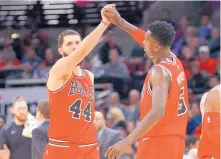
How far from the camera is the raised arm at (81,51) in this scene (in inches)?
223

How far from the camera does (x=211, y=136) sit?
19.7 feet

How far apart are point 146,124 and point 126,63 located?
969 cm

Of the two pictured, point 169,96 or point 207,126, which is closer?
point 169,96

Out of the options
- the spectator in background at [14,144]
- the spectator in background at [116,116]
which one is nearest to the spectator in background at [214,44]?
the spectator in background at [116,116]

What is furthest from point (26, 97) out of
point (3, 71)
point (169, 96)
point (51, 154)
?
point (169, 96)

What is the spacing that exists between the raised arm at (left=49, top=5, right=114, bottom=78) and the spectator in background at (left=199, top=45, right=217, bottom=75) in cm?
819

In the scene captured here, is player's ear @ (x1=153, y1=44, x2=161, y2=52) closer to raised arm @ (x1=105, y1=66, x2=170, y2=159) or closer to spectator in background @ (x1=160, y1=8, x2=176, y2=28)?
raised arm @ (x1=105, y1=66, x2=170, y2=159)

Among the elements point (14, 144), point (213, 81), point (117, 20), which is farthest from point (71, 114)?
point (213, 81)

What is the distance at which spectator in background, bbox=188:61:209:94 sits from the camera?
13.4 metres

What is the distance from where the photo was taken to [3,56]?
1549cm

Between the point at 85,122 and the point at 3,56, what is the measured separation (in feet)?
31.7

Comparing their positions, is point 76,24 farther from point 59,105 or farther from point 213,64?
point 59,105

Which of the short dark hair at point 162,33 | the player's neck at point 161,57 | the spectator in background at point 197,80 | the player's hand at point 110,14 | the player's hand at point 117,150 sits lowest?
the spectator in background at point 197,80

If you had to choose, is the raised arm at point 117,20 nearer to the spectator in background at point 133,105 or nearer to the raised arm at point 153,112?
the raised arm at point 153,112
